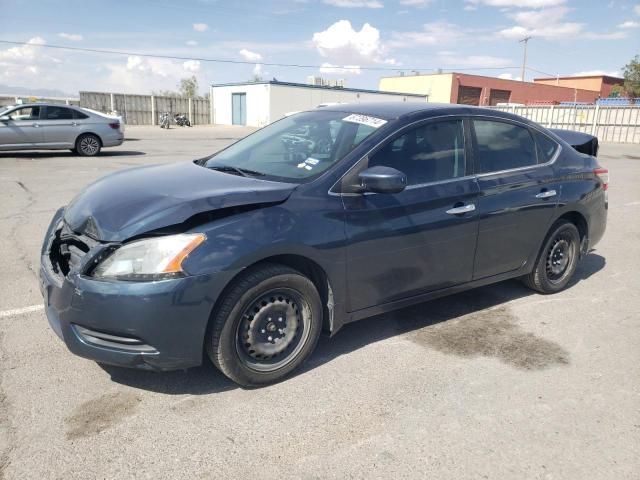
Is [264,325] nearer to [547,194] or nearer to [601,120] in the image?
[547,194]

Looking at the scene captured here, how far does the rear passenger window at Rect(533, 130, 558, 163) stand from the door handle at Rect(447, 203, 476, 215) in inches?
43.2

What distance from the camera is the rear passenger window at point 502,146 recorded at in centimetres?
410

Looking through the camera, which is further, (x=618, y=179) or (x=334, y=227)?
(x=618, y=179)

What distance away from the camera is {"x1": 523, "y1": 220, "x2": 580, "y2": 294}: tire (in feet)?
15.4

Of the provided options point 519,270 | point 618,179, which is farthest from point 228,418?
point 618,179

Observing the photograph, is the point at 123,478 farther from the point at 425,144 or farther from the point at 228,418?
the point at 425,144

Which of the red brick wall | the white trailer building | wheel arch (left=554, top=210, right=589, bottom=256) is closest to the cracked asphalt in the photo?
wheel arch (left=554, top=210, right=589, bottom=256)

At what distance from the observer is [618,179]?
13.2 metres

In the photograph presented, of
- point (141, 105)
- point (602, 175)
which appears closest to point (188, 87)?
point (141, 105)

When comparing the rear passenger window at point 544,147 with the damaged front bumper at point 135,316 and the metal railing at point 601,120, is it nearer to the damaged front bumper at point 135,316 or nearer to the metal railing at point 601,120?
the damaged front bumper at point 135,316

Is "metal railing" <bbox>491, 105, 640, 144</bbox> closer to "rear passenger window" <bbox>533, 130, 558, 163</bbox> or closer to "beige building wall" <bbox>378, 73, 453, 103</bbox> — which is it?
"beige building wall" <bbox>378, 73, 453, 103</bbox>

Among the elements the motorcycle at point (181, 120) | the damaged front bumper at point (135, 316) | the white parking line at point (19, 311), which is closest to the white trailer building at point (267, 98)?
the motorcycle at point (181, 120)

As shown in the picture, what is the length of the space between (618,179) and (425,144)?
11.6 metres

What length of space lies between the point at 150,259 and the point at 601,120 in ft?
104
